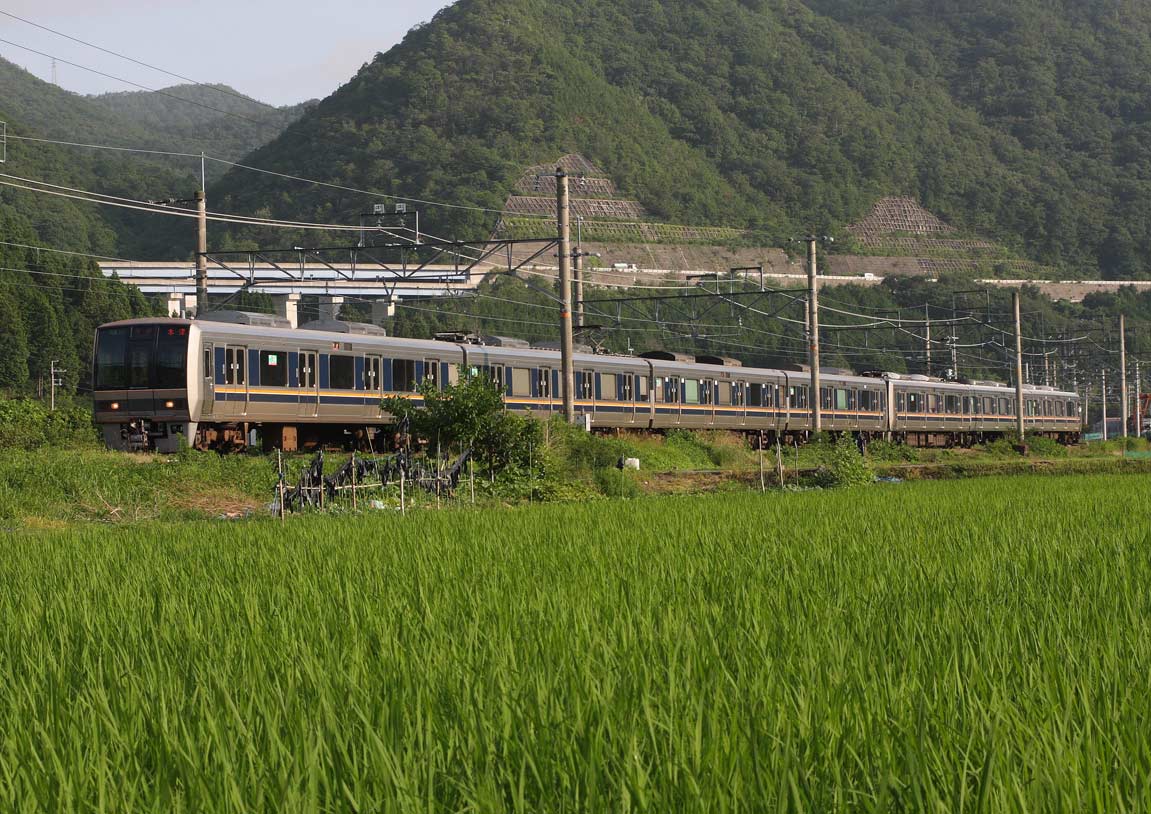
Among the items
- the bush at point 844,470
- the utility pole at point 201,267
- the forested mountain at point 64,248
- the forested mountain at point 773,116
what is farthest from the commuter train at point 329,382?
the forested mountain at point 773,116

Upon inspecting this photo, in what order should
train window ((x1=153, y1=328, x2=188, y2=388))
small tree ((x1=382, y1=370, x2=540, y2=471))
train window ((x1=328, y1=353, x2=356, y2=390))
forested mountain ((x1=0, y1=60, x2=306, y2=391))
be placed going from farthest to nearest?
forested mountain ((x1=0, y1=60, x2=306, y2=391)) → train window ((x1=328, y1=353, x2=356, y2=390)) → train window ((x1=153, y1=328, x2=188, y2=388)) → small tree ((x1=382, y1=370, x2=540, y2=471))

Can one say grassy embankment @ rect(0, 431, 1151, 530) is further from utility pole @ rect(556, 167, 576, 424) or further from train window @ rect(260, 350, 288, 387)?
train window @ rect(260, 350, 288, 387)

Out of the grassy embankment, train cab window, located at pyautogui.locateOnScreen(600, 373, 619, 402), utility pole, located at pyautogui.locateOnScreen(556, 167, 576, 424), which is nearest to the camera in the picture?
the grassy embankment

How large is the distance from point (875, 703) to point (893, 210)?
130 metres

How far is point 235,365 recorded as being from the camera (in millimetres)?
24844

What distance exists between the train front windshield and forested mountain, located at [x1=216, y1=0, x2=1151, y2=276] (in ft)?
191

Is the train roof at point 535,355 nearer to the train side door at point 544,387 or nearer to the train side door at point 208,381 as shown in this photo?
the train side door at point 544,387

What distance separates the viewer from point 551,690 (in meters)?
4.00

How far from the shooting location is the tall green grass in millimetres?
2973

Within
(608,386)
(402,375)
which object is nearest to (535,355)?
(608,386)

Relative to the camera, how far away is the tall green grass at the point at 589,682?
2973 mm

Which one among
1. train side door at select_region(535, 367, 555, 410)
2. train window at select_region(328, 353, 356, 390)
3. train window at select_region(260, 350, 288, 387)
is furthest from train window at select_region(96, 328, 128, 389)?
train side door at select_region(535, 367, 555, 410)

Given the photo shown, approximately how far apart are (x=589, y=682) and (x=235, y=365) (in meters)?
21.8

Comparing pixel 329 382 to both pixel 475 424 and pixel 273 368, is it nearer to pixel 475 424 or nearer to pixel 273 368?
pixel 273 368
